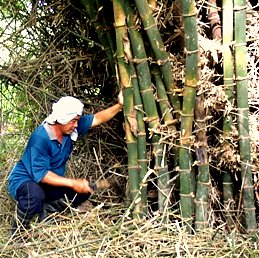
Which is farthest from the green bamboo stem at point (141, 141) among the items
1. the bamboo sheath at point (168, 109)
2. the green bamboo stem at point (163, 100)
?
the green bamboo stem at point (163, 100)

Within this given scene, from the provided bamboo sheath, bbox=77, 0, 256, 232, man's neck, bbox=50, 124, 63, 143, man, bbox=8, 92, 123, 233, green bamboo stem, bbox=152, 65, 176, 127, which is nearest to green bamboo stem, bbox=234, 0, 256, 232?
bamboo sheath, bbox=77, 0, 256, 232

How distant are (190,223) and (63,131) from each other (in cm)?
85

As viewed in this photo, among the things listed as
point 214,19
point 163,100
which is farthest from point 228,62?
point 163,100

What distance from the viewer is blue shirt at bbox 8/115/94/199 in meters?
3.21

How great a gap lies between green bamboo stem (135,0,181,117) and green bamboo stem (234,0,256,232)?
0.32m

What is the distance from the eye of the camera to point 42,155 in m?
3.22

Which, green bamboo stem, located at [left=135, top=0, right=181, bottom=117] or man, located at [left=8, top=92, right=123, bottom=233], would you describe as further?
man, located at [left=8, top=92, right=123, bottom=233]

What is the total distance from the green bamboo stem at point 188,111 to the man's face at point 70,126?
2.05 feet

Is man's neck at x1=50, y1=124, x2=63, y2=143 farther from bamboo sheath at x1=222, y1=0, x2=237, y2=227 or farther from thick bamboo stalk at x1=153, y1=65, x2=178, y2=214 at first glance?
bamboo sheath at x1=222, y1=0, x2=237, y2=227

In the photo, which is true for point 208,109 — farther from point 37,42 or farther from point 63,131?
point 37,42

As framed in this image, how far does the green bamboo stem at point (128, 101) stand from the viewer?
9.61 feet

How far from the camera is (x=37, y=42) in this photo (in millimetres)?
3797

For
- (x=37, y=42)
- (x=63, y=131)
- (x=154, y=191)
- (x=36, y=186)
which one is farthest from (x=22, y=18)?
(x=154, y=191)

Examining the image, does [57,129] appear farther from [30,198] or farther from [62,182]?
[30,198]
